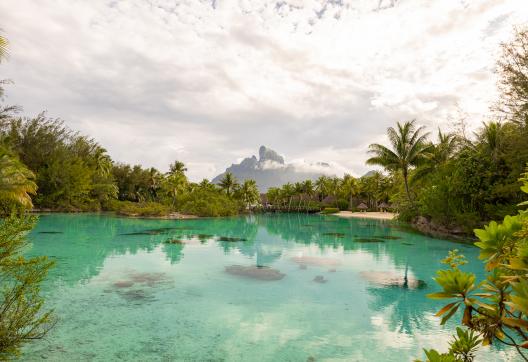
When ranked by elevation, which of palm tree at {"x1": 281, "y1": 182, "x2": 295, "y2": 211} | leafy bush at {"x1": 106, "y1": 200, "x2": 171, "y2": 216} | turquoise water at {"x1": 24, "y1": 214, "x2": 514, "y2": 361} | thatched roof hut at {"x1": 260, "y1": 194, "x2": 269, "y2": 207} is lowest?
turquoise water at {"x1": 24, "y1": 214, "x2": 514, "y2": 361}

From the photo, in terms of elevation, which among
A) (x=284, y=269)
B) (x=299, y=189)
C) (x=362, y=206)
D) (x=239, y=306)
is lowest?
(x=239, y=306)

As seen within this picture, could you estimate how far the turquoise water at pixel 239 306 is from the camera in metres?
6.01

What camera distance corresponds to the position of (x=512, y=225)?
231 centimetres

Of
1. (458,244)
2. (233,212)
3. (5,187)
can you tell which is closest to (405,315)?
(458,244)

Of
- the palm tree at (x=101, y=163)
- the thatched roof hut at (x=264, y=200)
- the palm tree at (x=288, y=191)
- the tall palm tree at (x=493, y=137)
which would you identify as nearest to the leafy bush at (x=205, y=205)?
the palm tree at (x=101, y=163)

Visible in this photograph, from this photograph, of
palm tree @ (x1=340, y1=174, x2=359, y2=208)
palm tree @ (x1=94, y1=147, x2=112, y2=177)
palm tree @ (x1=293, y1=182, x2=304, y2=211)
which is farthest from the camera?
palm tree @ (x1=293, y1=182, x2=304, y2=211)

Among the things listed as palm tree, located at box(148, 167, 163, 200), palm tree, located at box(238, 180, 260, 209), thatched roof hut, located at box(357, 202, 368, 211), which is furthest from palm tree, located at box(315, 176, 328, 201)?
palm tree, located at box(148, 167, 163, 200)

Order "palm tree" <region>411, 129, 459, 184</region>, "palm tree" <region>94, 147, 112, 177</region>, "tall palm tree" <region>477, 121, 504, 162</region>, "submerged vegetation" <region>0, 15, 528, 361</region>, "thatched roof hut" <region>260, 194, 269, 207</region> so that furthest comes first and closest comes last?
"thatched roof hut" <region>260, 194, 269, 207</region> < "palm tree" <region>94, 147, 112, 177</region> < "palm tree" <region>411, 129, 459, 184</region> < "tall palm tree" <region>477, 121, 504, 162</region> < "submerged vegetation" <region>0, 15, 528, 361</region>

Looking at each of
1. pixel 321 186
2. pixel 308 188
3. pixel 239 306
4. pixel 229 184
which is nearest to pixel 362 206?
pixel 308 188

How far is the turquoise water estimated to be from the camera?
601 cm

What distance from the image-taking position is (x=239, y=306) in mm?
8539

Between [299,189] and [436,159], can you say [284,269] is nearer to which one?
[436,159]

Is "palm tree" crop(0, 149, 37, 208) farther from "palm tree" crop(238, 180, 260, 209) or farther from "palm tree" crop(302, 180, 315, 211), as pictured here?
"palm tree" crop(302, 180, 315, 211)

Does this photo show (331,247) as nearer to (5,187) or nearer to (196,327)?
(196,327)
